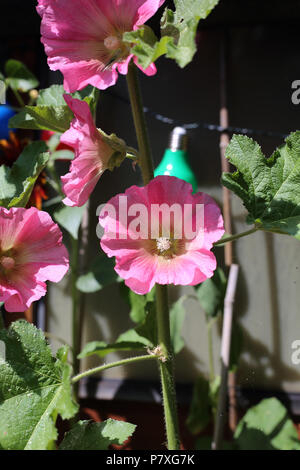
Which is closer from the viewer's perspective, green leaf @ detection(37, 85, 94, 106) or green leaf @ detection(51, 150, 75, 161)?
green leaf @ detection(37, 85, 94, 106)

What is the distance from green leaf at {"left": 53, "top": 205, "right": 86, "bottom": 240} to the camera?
83cm

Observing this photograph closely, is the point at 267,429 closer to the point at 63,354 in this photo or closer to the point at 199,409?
the point at 199,409

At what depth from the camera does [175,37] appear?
1.31 feet

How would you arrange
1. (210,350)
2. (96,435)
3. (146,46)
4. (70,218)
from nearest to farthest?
(146,46) < (96,435) < (70,218) < (210,350)

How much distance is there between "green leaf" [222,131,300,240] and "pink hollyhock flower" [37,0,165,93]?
0.15m

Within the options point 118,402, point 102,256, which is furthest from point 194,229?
point 118,402

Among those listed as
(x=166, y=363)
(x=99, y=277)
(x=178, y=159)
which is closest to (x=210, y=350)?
(x=99, y=277)

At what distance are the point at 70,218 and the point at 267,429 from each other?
0.54 meters

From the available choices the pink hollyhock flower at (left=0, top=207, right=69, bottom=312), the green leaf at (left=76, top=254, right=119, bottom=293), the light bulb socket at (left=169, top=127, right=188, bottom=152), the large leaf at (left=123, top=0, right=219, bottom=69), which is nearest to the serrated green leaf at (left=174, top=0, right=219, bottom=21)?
the large leaf at (left=123, top=0, right=219, bottom=69)

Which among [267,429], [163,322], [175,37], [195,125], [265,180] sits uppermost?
[195,125]

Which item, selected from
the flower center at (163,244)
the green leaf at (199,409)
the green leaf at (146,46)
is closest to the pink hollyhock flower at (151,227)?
the flower center at (163,244)

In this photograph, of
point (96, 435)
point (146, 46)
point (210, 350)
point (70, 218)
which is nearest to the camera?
point (146, 46)

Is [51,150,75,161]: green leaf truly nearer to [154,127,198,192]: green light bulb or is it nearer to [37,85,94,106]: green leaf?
[154,127,198,192]: green light bulb
